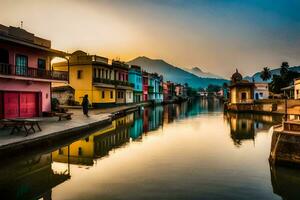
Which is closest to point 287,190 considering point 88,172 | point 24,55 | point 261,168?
point 261,168

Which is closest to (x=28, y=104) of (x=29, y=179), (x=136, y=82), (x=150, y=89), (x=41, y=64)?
(x=41, y=64)

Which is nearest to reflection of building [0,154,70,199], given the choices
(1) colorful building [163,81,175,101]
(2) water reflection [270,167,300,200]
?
(2) water reflection [270,167,300,200]

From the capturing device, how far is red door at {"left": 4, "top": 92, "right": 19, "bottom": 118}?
78.2 ft

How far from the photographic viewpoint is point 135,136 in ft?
84.1

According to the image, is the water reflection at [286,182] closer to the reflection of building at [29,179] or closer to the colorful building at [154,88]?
the reflection of building at [29,179]

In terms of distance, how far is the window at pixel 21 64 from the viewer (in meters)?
24.8

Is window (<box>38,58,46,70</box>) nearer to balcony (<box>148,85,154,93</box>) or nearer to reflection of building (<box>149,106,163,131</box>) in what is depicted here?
reflection of building (<box>149,106,163,131</box>)

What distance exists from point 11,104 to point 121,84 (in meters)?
33.6

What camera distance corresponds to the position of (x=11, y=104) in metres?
24.5

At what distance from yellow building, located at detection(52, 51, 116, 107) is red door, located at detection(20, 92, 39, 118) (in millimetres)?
19170

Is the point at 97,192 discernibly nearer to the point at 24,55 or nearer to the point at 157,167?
the point at 157,167

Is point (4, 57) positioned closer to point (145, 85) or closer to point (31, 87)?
point (31, 87)

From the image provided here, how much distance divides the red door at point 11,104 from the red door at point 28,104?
681 millimetres

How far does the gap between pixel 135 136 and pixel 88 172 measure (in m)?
12.4
